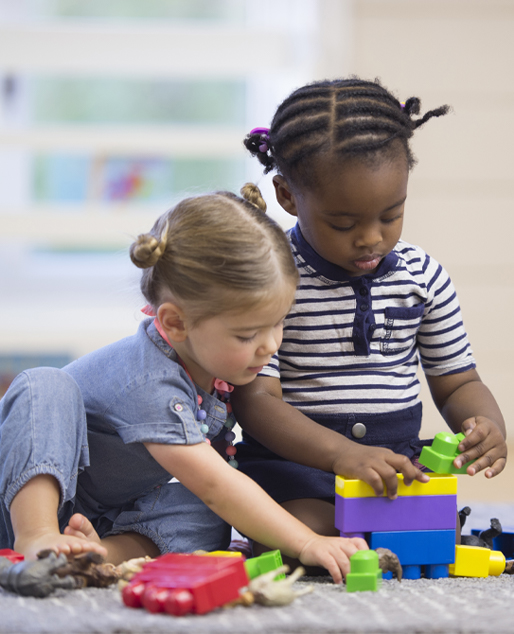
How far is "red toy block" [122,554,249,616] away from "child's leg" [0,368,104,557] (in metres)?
0.11

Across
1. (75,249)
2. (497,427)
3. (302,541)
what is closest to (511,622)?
(302,541)

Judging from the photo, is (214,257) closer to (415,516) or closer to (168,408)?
(168,408)

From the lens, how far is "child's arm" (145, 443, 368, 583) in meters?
0.79

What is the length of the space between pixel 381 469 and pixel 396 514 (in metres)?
0.06

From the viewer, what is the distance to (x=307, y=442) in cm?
90

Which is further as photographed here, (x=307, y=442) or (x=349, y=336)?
(x=349, y=336)

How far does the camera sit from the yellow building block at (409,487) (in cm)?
82

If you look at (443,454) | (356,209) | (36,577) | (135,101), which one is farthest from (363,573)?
(135,101)

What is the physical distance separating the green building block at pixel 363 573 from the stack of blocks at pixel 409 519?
85 millimetres

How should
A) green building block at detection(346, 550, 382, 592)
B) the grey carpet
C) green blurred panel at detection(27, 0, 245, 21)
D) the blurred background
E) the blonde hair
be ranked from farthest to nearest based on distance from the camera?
green blurred panel at detection(27, 0, 245, 21) → the blurred background → the blonde hair → green building block at detection(346, 550, 382, 592) → the grey carpet

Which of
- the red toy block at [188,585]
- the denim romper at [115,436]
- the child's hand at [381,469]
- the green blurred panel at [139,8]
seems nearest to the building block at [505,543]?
→ the child's hand at [381,469]

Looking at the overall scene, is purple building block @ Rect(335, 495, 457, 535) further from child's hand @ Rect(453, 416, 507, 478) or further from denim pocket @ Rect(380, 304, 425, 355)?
denim pocket @ Rect(380, 304, 425, 355)

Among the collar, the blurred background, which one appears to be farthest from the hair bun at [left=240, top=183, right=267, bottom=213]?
the blurred background

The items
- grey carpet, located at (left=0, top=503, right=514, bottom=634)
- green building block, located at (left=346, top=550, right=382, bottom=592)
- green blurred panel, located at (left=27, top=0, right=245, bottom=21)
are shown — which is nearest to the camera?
grey carpet, located at (left=0, top=503, right=514, bottom=634)
